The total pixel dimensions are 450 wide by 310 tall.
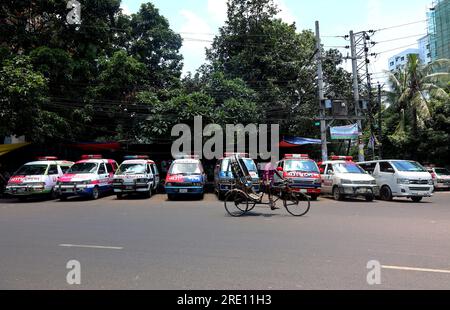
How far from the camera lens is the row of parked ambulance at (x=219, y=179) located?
1694cm

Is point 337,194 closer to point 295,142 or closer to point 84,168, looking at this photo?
point 295,142

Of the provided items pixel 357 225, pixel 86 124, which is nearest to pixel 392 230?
pixel 357 225

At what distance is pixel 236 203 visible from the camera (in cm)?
1164

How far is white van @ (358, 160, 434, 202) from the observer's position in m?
16.6

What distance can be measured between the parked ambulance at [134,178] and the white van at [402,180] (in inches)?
427

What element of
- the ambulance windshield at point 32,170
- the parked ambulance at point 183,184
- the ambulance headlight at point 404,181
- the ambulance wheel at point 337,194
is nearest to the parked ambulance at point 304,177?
the ambulance wheel at point 337,194

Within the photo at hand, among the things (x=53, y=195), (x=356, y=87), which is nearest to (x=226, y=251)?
(x=53, y=195)

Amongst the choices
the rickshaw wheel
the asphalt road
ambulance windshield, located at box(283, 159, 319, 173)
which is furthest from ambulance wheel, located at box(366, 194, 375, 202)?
the rickshaw wheel

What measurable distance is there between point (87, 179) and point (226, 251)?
41.9 ft

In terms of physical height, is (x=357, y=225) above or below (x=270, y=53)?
below

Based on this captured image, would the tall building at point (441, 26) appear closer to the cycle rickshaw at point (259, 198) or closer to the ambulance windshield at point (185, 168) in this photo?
the ambulance windshield at point (185, 168)

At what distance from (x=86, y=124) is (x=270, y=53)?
580 inches

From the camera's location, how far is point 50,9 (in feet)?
82.7
